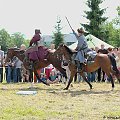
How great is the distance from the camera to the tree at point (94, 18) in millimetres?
45094

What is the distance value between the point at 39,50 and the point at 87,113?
7401mm

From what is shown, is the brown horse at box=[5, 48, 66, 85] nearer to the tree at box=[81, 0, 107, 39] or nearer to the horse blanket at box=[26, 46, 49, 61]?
the horse blanket at box=[26, 46, 49, 61]

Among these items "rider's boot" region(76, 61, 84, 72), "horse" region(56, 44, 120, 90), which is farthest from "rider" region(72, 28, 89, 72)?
"horse" region(56, 44, 120, 90)

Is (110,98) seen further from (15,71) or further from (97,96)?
(15,71)

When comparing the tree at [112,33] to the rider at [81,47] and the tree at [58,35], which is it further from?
the rider at [81,47]

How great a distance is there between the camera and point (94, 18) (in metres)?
45.8

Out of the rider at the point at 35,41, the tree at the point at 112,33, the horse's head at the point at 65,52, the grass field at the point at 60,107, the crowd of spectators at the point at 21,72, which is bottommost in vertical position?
the grass field at the point at 60,107

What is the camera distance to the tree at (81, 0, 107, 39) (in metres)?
45.1

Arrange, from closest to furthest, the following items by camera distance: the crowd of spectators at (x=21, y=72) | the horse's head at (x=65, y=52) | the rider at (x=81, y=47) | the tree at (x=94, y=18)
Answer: the rider at (x=81, y=47) → the horse's head at (x=65, y=52) → the crowd of spectators at (x=21, y=72) → the tree at (x=94, y=18)

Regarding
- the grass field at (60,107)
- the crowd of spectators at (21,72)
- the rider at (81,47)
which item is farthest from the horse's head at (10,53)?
the grass field at (60,107)

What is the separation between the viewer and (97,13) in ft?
151

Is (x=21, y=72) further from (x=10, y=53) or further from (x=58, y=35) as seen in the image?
(x=58, y=35)

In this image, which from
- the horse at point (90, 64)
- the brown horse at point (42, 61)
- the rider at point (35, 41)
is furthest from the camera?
the brown horse at point (42, 61)

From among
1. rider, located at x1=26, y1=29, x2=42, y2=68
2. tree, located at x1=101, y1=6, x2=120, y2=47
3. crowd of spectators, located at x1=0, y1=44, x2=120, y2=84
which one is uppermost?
tree, located at x1=101, y1=6, x2=120, y2=47
